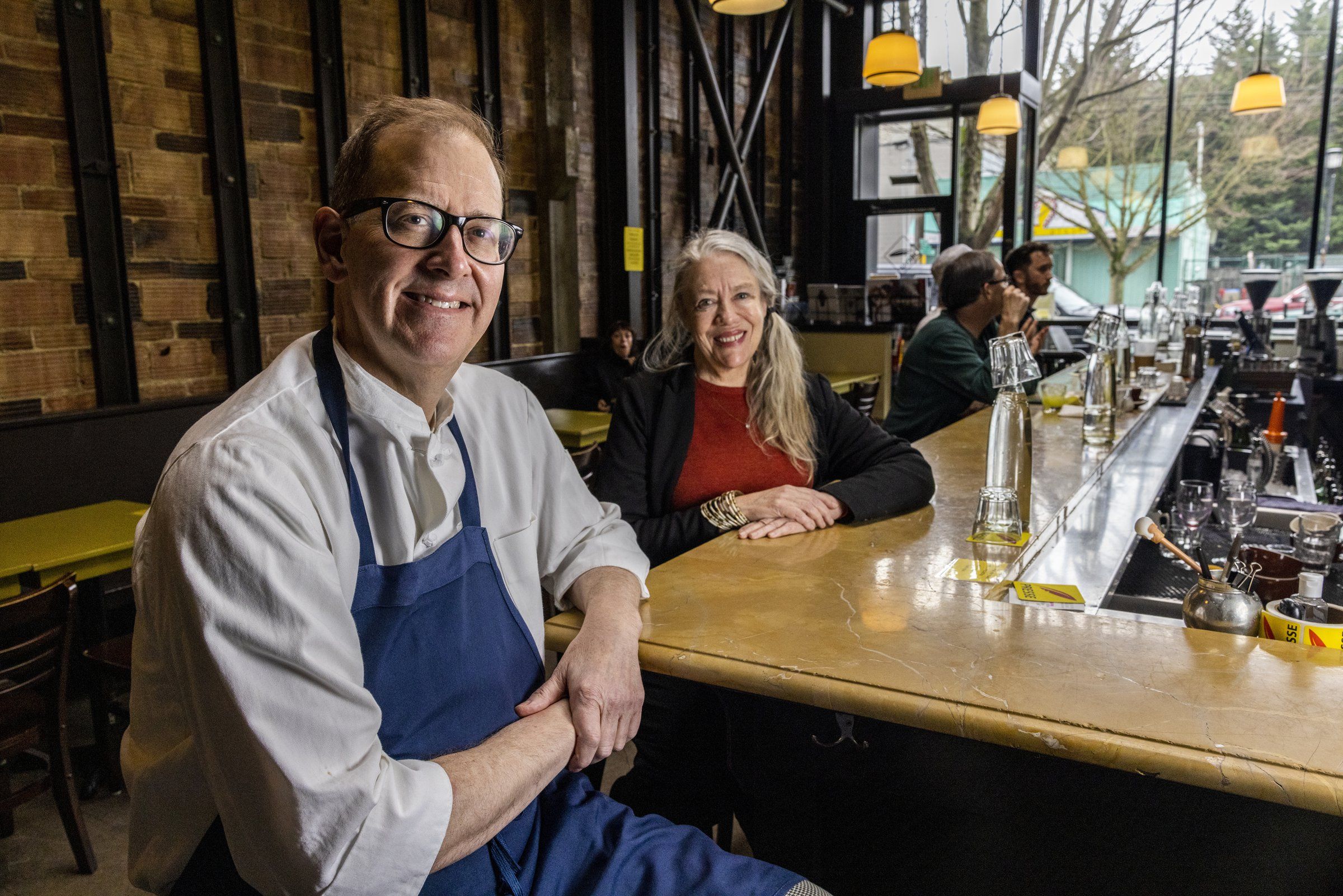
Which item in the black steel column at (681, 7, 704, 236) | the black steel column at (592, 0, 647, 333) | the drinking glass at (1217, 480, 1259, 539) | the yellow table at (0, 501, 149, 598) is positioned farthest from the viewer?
the black steel column at (681, 7, 704, 236)

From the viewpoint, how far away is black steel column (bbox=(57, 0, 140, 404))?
12.0ft

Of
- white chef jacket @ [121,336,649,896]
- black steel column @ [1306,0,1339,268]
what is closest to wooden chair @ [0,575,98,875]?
white chef jacket @ [121,336,649,896]

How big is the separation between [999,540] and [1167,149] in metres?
8.67

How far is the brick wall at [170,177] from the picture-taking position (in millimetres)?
3574

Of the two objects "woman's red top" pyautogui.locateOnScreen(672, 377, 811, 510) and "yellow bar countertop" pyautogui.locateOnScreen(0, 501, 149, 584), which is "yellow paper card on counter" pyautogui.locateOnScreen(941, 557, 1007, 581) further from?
"yellow bar countertop" pyautogui.locateOnScreen(0, 501, 149, 584)

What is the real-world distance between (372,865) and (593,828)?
0.37m

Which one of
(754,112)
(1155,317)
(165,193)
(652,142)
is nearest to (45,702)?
(165,193)

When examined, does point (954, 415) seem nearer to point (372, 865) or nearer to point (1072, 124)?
point (372, 865)

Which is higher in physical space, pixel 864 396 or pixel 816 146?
pixel 816 146

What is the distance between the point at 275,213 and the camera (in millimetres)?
4512

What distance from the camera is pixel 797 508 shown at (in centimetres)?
199

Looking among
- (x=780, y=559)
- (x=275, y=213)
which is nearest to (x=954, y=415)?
(x=780, y=559)

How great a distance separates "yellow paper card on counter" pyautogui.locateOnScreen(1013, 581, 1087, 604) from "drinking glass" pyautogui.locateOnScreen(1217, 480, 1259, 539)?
1.06 m

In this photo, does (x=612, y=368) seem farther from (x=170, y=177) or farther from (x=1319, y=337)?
(x=1319, y=337)
